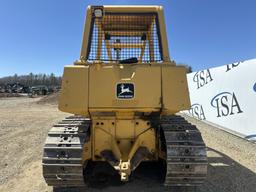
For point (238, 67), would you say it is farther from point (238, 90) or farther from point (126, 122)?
point (126, 122)

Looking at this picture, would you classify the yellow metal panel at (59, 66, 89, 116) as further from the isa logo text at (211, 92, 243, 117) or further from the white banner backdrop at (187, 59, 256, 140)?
the isa logo text at (211, 92, 243, 117)

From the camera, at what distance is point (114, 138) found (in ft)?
15.9

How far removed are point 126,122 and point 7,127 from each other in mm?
8511

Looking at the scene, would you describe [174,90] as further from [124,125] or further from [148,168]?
[148,168]

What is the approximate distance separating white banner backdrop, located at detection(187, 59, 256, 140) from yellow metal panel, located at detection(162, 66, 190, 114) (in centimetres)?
538

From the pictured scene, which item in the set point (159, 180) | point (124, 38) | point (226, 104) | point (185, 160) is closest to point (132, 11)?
point (124, 38)

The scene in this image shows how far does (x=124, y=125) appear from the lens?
4.84 metres

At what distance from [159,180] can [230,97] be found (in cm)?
608

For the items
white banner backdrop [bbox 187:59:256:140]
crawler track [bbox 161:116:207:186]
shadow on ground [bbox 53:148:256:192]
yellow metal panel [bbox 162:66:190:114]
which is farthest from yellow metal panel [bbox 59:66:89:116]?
white banner backdrop [bbox 187:59:256:140]

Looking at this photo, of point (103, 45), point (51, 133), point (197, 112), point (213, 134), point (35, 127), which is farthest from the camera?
point (197, 112)

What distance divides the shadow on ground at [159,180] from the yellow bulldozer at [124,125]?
1.61ft

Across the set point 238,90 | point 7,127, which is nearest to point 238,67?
point 238,90

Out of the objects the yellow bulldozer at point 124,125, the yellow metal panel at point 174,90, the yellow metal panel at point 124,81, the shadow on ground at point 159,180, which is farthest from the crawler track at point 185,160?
the shadow on ground at point 159,180

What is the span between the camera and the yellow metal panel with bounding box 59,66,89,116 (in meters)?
4.46
